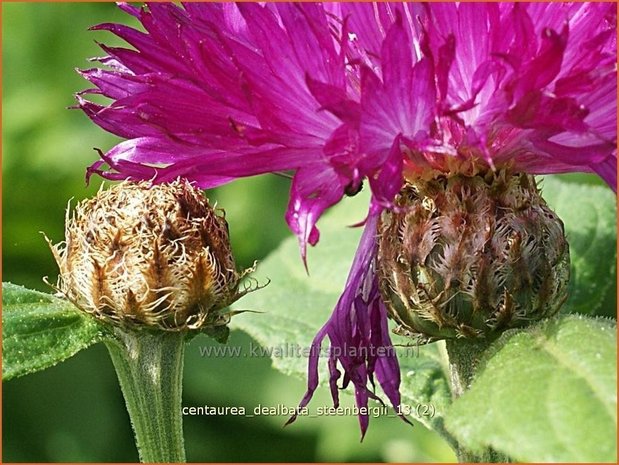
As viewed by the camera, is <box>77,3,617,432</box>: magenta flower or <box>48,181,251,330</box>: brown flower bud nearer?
<box>77,3,617,432</box>: magenta flower

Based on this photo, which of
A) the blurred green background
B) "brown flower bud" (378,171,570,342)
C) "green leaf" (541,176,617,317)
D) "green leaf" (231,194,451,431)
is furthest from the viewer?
the blurred green background

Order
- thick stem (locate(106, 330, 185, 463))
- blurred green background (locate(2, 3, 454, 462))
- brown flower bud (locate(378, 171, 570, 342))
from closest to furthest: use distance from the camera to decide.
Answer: brown flower bud (locate(378, 171, 570, 342)) → thick stem (locate(106, 330, 185, 463)) → blurred green background (locate(2, 3, 454, 462))

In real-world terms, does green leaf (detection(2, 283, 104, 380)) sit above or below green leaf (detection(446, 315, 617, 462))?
above

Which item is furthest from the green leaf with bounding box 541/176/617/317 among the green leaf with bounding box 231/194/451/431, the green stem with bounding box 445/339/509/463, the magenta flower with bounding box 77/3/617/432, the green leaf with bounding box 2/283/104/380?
the green leaf with bounding box 2/283/104/380

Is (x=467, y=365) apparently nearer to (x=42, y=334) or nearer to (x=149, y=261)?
(x=149, y=261)

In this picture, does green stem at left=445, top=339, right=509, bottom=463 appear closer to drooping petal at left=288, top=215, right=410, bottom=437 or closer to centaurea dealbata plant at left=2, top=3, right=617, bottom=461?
centaurea dealbata plant at left=2, top=3, right=617, bottom=461

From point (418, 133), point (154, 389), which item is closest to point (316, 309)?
point (154, 389)
